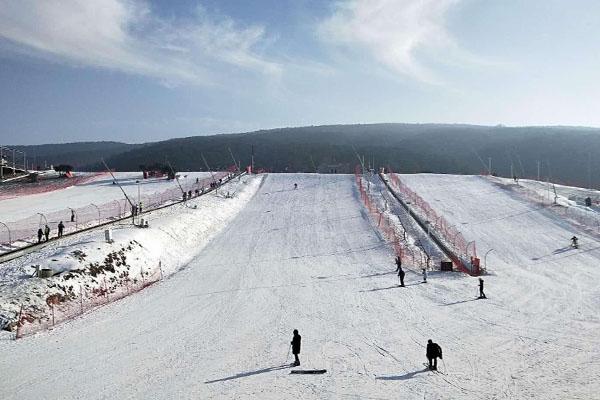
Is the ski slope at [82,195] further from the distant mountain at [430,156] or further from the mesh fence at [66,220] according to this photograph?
the distant mountain at [430,156]

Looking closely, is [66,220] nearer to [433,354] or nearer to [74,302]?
[74,302]

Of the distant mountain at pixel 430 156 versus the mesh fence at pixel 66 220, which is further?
the distant mountain at pixel 430 156

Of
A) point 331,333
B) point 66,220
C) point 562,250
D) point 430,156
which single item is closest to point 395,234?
point 562,250

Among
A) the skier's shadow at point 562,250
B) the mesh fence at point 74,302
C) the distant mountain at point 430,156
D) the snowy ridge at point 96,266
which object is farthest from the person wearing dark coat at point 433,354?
the distant mountain at point 430,156

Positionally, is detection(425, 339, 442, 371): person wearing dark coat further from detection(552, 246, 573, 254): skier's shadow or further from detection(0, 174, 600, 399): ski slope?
detection(552, 246, 573, 254): skier's shadow

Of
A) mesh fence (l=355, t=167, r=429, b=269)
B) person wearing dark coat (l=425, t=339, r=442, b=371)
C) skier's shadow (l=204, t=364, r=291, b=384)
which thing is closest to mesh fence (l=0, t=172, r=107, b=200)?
mesh fence (l=355, t=167, r=429, b=269)

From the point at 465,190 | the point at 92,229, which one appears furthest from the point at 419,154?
the point at 92,229

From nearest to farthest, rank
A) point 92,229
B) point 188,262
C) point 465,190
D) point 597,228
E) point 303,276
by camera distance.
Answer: point 303,276
point 188,262
point 92,229
point 597,228
point 465,190

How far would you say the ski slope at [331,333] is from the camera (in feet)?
43.9

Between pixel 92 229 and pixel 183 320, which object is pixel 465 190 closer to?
pixel 92 229

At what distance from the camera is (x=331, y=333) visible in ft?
58.4

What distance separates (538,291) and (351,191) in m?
34.5

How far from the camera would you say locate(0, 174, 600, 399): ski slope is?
526 inches

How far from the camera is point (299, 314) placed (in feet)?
66.2
